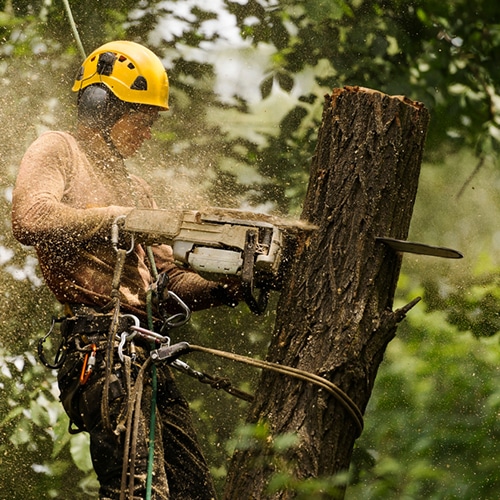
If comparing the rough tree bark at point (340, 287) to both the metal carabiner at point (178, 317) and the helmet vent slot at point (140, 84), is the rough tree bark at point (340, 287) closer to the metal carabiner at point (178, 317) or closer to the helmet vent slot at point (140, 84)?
the metal carabiner at point (178, 317)

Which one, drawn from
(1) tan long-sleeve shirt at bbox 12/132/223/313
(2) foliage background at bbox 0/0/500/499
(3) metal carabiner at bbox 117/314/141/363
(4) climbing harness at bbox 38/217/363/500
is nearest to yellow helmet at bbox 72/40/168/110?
(1) tan long-sleeve shirt at bbox 12/132/223/313

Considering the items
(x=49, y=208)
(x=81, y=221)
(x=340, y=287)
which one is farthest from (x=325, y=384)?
(x=49, y=208)

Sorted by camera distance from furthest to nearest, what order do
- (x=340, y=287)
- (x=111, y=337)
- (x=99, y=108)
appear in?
(x=99, y=108) < (x=111, y=337) < (x=340, y=287)

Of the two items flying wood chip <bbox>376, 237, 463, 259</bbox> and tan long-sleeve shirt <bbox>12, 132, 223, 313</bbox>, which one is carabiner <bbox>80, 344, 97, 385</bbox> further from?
flying wood chip <bbox>376, 237, 463, 259</bbox>

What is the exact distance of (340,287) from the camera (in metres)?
3.38

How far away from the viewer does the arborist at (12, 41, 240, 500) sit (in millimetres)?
3770

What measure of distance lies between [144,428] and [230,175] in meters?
2.61

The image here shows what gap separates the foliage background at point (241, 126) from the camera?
19.1 ft

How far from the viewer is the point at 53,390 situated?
604cm

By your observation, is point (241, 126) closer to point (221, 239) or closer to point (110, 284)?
point (110, 284)

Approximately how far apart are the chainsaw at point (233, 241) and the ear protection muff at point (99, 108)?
911 mm

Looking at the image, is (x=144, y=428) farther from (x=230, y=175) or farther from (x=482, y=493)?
(x=230, y=175)

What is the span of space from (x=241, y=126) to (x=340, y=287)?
3088 mm

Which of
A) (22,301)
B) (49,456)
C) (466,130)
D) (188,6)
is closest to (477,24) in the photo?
(466,130)
